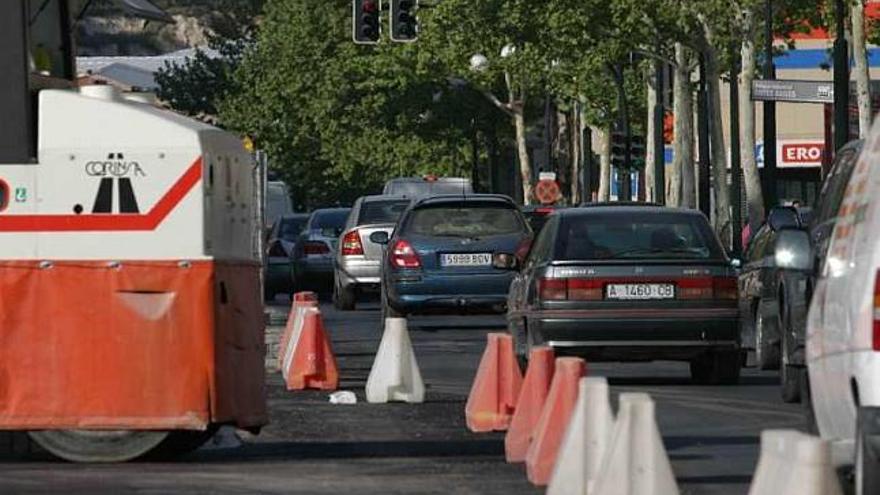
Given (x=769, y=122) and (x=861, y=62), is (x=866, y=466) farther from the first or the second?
(x=861, y=62)

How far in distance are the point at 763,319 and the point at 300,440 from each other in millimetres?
8646

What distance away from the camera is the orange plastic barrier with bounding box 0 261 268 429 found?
49.3 ft

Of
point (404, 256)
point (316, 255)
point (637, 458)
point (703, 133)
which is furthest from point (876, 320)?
point (703, 133)

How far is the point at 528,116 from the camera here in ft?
384

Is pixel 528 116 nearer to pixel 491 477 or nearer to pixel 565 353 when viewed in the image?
pixel 565 353

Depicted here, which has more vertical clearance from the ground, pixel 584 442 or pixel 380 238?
pixel 380 238

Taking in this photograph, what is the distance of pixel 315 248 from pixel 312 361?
26.1 meters

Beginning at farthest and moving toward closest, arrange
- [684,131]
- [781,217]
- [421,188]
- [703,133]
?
[684,131] → [703,133] → [421,188] → [781,217]

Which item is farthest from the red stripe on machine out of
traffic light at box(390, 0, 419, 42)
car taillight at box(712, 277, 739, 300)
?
traffic light at box(390, 0, 419, 42)

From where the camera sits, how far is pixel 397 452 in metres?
16.3

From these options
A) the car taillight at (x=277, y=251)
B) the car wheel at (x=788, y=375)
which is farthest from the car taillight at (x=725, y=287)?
the car taillight at (x=277, y=251)

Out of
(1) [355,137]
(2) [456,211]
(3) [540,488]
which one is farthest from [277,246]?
(1) [355,137]

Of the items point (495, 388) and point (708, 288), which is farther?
point (708, 288)

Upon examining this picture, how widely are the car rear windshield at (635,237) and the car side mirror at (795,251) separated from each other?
9.58 m
